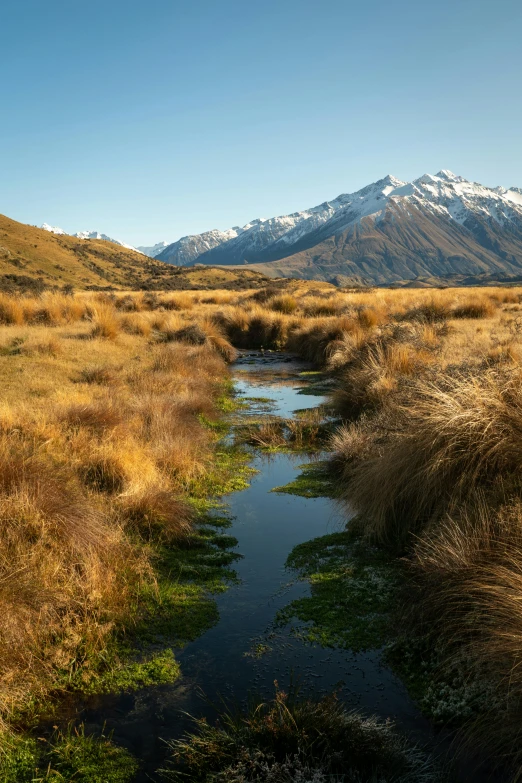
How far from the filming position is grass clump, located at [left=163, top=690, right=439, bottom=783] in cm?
313

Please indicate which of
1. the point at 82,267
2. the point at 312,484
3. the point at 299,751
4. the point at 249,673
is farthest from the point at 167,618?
the point at 82,267

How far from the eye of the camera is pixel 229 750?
3.31m

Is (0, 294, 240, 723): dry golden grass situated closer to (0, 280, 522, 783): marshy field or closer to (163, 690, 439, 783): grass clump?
(0, 280, 522, 783): marshy field

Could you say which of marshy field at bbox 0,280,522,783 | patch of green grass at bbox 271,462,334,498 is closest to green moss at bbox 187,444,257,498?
marshy field at bbox 0,280,522,783

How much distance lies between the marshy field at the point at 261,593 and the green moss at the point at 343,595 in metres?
0.02

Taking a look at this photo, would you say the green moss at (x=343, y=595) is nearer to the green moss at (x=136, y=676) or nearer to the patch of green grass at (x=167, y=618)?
the patch of green grass at (x=167, y=618)

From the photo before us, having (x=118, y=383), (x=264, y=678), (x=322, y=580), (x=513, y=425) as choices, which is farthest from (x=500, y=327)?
(x=264, y=678)

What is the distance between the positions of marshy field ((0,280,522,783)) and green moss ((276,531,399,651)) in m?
0.02

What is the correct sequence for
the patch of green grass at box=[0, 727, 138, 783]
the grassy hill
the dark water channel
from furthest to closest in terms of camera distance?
the grassy hill → the dark water channel → the patch of green grass at box=[0, 727, 138, 783]

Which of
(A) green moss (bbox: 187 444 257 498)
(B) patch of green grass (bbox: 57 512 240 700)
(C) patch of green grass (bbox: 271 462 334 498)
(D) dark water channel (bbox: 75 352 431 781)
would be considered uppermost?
(A) green moss (bbox: 187 444 257 498)

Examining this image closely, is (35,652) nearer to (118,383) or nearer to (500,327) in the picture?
(118,383)

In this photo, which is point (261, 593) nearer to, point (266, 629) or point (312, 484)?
point (266, 629)

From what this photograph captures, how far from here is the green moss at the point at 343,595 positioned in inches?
181

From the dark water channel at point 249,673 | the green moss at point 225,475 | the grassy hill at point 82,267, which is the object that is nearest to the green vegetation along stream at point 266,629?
the dark water channel at point 249,673
